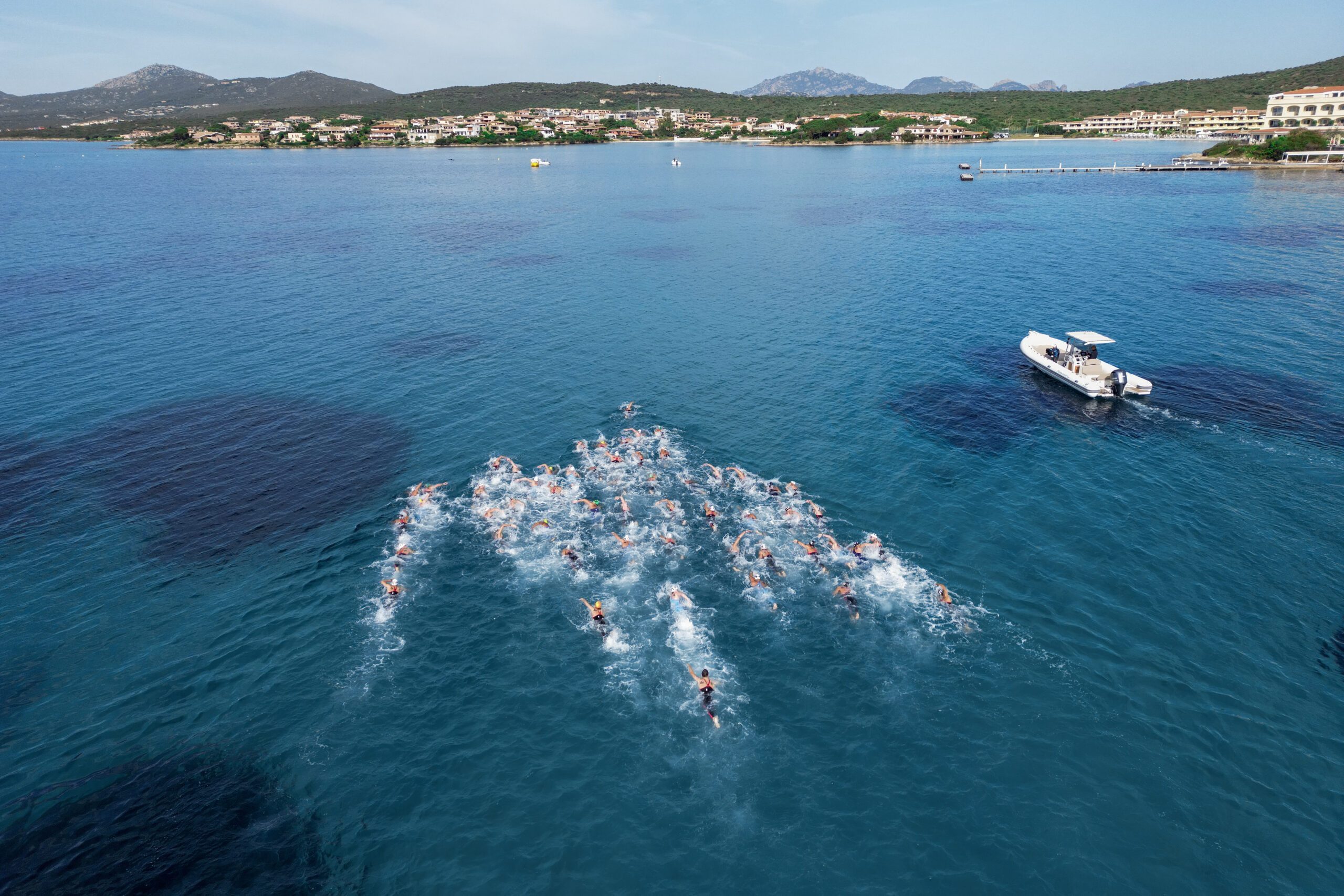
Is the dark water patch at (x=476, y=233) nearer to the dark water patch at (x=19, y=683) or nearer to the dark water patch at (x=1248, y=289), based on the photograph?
the dark water patch at (x=19, y=683)

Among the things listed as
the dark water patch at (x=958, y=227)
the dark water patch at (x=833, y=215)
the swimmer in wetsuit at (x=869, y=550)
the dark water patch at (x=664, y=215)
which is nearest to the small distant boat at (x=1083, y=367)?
the swimmer in wetsuit at (x=869, y=550)

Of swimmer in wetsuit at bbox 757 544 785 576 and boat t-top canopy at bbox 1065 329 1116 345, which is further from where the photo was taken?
boat t-top canopy at bbox 1065 329 1116 345

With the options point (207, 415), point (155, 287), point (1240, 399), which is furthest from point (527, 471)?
point (155, 287)

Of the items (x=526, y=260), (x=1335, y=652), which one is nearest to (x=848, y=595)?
(x=1335, y=652)

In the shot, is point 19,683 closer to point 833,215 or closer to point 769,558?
point 769,558

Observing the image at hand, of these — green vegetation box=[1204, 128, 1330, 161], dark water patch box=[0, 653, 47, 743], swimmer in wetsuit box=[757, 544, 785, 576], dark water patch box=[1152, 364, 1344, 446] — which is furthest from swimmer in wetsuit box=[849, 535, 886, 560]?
green vegetation box=[1204, 128, 1330, 161]

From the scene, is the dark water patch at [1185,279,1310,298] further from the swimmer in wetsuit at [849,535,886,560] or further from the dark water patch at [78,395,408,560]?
the dark water patch at [78,395,408,560]
